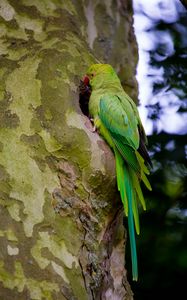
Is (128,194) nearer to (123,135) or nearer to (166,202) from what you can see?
(123,135)

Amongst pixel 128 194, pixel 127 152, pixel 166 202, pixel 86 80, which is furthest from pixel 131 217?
pixel 166 202

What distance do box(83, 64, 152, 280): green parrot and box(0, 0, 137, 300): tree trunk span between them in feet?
0.19

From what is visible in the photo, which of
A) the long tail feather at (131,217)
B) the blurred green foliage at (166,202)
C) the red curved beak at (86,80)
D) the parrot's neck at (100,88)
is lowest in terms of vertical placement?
the blurred green foliage at (166,202)

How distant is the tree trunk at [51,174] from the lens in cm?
223

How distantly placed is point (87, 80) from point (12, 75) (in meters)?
0.39

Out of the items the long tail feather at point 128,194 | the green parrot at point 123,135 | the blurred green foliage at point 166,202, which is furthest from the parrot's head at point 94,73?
the blurred green foliage at point 166,202

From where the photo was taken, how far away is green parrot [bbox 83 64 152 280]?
269 cm

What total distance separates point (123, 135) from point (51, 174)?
469mm

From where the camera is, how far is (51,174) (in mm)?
2516

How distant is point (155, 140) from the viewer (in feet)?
12.8

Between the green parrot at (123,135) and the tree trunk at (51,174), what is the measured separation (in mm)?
57

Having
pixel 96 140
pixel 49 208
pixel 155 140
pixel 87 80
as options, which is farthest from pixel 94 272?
pixel 155 140

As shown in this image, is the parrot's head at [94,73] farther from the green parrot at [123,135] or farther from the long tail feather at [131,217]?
the long tail feather at [131,217]

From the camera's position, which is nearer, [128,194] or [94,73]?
[128,194]
